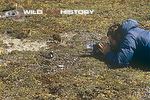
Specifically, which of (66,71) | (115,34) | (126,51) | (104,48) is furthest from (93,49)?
(126,51)

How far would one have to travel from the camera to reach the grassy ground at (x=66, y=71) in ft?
37.0

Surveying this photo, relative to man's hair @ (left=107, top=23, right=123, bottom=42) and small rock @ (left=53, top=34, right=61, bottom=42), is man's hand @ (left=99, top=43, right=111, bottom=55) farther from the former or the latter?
small rock @ (left=53, top=34, right=61, bottom=42)

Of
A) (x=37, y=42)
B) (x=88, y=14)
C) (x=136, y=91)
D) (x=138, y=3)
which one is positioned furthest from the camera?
(x=138, y=3)

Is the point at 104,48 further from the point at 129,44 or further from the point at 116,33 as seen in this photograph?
the point at 129,44

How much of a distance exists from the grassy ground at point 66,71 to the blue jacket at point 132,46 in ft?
1.03

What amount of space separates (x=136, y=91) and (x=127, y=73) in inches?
35.1

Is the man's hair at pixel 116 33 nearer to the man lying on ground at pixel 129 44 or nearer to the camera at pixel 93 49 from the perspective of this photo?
the man lying on ground at pixel 129 44

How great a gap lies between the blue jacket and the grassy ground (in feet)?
1.03

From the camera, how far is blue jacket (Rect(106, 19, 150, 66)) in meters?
12.0

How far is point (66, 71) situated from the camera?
488 inches

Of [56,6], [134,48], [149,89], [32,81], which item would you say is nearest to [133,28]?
[134,48]

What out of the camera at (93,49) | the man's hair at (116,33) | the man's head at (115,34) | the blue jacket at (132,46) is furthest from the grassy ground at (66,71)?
the man's hair at (116,33)

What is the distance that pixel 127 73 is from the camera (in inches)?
481

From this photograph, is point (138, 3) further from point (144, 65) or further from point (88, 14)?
point (144, 65)
